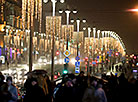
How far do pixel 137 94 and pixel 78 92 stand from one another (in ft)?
7.84

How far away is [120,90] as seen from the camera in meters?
16.0

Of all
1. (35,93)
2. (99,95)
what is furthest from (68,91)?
(35,93)

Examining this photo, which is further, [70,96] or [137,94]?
[137,94]

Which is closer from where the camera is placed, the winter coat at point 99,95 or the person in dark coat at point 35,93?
the person in dark coat at point 35,93

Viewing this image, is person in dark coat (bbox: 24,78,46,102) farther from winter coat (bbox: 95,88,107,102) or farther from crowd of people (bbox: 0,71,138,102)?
winter coat (bbox: 95,88,107,102)

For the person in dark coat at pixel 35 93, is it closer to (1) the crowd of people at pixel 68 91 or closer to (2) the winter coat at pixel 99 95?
(1) the crowd of people at pixel 68 91

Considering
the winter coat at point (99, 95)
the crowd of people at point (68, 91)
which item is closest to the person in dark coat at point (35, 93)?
the crowd of people at point (68, 91)

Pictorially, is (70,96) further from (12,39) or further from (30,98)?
(12,39)

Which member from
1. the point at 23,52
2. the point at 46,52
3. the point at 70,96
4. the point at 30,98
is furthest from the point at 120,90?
the point at 46,52

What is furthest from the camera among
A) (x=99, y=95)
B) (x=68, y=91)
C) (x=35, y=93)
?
(x=68, y=91)

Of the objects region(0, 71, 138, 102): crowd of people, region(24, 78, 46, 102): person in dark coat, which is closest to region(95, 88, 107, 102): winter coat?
region(0, 71, 138, 102): crowd of people

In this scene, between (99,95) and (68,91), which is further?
(68,91)

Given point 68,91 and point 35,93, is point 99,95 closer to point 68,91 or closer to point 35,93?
point 68,91

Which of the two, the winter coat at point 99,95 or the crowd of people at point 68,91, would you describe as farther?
the winter coat at point 99,95
